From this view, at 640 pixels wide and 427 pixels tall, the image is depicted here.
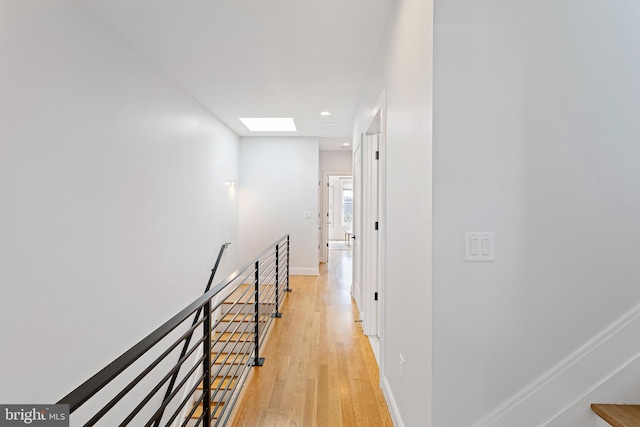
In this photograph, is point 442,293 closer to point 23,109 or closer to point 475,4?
point 475,4

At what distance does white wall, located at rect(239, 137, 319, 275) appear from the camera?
5902mm

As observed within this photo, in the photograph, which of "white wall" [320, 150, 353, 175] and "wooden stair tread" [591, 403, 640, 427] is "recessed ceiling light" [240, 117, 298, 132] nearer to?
"white wall" [320, 150, 353, 175]

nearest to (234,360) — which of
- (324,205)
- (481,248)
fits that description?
(481,248)

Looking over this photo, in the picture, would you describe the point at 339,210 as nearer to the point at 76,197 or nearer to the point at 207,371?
the point at 76,197

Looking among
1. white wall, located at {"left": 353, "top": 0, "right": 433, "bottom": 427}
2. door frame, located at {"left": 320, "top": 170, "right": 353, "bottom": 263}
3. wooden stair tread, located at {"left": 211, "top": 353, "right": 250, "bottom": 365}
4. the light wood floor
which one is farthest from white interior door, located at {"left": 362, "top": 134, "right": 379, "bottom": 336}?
door frame, located at {"left": 320, "top": 170, "right": 353, "bottom": 263}

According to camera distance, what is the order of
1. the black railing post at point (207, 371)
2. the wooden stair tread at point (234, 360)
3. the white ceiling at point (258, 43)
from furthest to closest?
the white ceiling at point (258, 43) < the wooden stair tread at point (234, 360) < the black railing post at point (207, 371)

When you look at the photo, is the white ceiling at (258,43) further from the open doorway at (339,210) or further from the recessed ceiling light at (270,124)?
the open doorway at (339,210)

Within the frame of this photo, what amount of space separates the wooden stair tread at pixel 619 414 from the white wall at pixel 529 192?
0.20 ft

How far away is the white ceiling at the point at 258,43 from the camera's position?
202 cm

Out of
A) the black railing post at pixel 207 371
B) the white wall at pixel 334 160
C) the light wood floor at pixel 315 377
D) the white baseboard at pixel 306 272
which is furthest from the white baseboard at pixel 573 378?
the white wall at pixel 334 160

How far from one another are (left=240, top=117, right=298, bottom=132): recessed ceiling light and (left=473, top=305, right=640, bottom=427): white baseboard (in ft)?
14.5

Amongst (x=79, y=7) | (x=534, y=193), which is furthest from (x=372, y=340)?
(x=79, y=7)

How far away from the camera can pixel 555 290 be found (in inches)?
47.7

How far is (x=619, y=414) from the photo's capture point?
1126 mm
